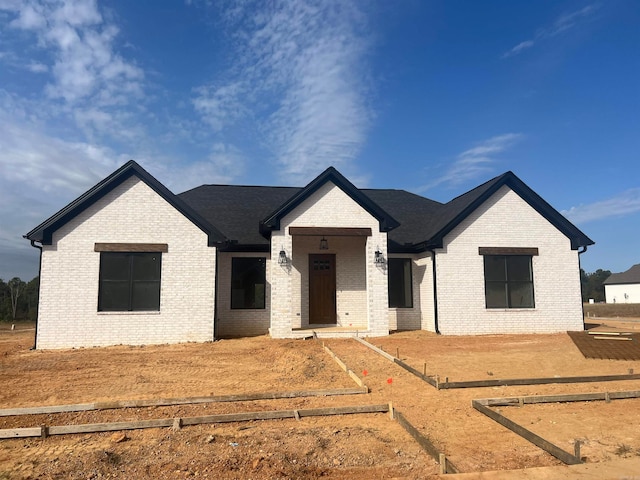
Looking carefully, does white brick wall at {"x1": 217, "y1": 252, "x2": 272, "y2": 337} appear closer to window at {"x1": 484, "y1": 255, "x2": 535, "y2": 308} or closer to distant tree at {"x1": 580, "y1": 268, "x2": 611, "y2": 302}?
window at {"x1": 484, "y1": 255, "x2": 535, "y2": 308}

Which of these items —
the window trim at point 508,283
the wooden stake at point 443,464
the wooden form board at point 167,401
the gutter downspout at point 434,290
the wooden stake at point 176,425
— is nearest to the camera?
the wooden stake at point 443,464

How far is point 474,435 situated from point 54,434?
17.4 feet

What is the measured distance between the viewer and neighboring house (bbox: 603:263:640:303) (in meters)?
65.7

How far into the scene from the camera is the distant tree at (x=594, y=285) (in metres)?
91.8

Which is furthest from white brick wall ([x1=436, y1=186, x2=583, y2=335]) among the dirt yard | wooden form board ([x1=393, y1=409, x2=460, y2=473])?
wooden form board ([x1=393, y1=409, x2=460, y2=473])

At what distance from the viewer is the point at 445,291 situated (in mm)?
15453

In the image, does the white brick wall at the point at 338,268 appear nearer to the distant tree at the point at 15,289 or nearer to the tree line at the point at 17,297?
the tree line at the point at 17,297

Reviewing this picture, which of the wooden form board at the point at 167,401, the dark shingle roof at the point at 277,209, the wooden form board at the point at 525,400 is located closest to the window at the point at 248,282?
the dark shingle roof at the point at 277,209

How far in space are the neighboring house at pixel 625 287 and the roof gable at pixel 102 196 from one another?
242 ft

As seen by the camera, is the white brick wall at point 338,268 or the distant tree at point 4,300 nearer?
the white brick wall at point 338,268

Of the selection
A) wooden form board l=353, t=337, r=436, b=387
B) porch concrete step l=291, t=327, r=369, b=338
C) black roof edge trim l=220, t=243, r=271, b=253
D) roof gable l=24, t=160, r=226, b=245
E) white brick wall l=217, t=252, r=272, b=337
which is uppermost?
roof gable l=24, t=160, r=226, b=245

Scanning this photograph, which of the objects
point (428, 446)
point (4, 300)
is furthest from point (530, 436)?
point (4, 300)

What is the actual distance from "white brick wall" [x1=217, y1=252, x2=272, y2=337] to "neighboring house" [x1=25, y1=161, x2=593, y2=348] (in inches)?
1.5

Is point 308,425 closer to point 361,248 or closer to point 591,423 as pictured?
point 591,423
